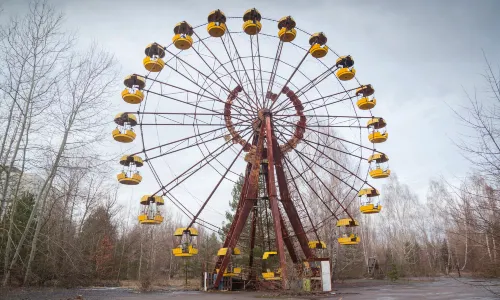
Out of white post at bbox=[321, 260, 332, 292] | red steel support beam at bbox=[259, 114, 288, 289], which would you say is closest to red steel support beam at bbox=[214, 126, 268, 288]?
red steel support beam at bbox=[259, 114, 288, 289]

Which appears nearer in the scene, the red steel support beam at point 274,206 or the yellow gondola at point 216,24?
the red steel support beam at point 274,206

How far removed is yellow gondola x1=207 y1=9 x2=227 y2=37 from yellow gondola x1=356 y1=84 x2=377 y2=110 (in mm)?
8522

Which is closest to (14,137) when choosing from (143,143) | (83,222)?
(143,143)

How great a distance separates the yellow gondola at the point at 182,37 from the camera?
1788cm

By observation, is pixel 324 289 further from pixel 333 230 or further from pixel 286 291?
pixel 333 230

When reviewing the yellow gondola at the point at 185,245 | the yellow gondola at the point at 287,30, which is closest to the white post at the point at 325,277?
the yellow gondola at the point at 185,245

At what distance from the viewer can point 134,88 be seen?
18281 mm

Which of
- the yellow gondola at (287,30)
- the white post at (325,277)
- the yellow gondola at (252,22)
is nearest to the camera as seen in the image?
the white post at (325,277)

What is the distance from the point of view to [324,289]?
16.2 meters

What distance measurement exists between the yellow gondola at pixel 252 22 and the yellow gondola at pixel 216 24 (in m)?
1.18

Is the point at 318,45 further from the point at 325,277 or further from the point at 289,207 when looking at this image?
the point at 325,277

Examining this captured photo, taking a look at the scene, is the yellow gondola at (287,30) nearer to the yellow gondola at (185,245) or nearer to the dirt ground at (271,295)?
the yellow gondola at (185,245)

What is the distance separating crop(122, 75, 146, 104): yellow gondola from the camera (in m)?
17.8

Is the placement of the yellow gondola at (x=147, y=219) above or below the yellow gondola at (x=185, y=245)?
above
